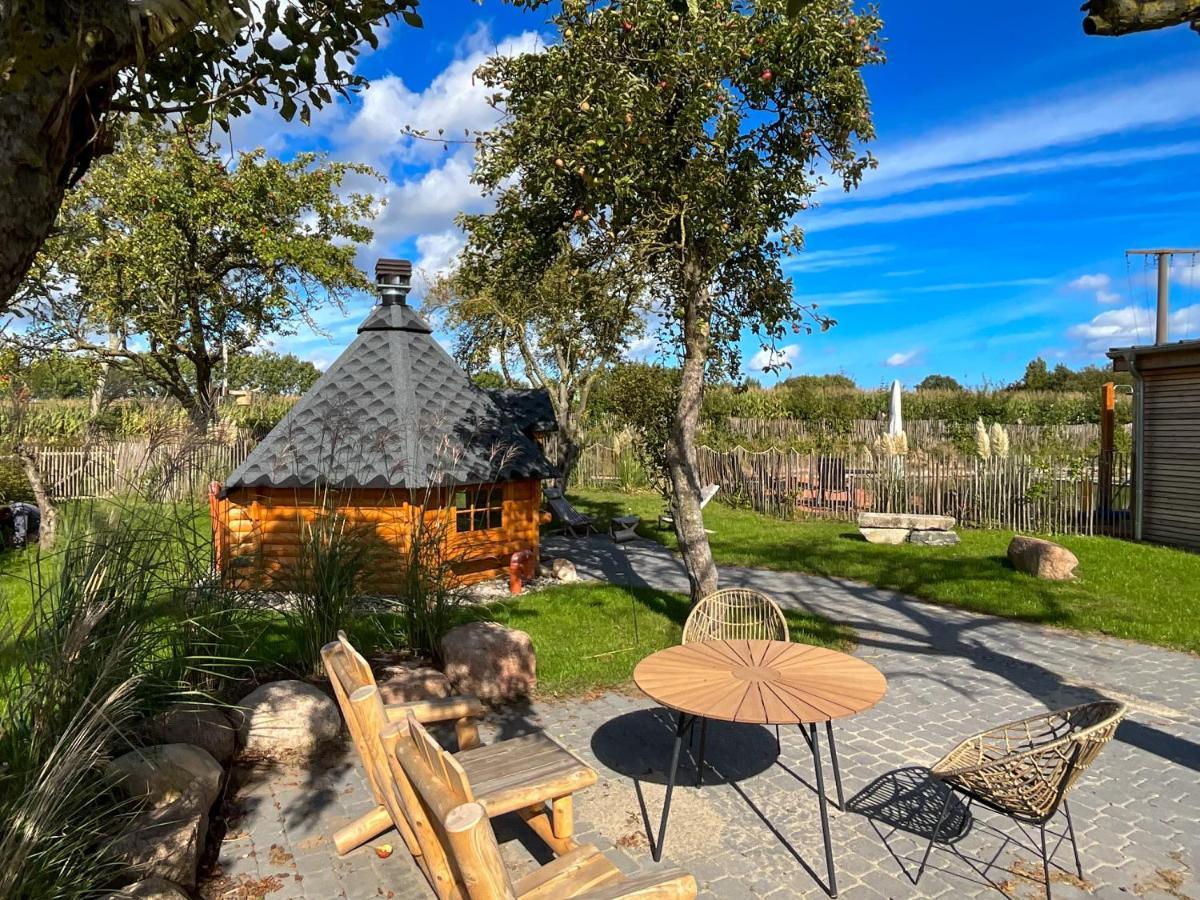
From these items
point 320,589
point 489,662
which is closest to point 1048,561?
point 489,662

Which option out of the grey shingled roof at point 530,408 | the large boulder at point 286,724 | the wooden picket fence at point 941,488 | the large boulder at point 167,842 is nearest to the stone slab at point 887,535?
the wooden picket fence at point 941,488

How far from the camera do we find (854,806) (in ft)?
13.2

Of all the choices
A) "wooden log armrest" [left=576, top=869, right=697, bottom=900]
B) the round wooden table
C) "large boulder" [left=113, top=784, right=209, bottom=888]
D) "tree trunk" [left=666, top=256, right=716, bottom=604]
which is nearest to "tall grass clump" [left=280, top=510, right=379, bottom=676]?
"large boulder" [left=113, top=784, right=209, bottom=888]

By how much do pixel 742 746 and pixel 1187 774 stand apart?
2.63 metres

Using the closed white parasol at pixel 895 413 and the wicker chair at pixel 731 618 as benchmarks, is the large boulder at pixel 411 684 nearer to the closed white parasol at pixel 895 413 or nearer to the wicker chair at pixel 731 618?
the wicker chair at pixel 731 618

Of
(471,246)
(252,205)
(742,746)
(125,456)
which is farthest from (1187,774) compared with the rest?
(252,205)

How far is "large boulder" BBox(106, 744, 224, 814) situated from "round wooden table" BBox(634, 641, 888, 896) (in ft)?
7.22

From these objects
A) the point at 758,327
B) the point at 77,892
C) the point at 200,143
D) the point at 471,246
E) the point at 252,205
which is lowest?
the point at 77,892

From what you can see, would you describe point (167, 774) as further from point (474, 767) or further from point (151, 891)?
point (474, 767)

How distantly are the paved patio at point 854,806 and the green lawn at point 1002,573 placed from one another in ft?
4.60

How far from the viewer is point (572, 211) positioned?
7852 mm

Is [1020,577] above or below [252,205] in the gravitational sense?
below

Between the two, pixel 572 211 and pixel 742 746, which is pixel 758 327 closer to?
pixel 572 211

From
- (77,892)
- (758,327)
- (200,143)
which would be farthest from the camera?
(200,143)
